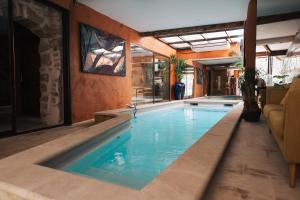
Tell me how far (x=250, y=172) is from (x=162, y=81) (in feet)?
27.7

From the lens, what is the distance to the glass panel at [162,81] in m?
9.81

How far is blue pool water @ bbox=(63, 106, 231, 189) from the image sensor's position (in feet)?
7.06

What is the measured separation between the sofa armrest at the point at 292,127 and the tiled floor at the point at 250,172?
233 mm

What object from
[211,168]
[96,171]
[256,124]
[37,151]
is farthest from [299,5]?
[37,151]

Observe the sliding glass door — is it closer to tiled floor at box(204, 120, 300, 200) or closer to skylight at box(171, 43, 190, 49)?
skylight at box(171, 43, 190, 49)

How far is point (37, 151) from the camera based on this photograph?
6.70 ft

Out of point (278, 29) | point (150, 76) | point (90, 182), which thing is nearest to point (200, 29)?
point (278, 29)

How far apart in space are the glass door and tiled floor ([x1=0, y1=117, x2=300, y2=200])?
1111 mm

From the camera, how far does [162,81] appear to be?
10.0 m

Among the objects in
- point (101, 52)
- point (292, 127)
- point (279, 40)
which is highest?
point (279, 40)

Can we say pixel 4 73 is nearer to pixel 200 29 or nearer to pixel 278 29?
pixel 200 29

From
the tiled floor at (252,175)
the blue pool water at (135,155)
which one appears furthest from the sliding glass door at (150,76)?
the tiled floor at (252,175)

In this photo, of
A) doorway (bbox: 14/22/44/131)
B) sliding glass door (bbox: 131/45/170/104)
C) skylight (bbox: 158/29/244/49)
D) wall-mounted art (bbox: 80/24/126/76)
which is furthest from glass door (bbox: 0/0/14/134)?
skylight (bbox: 158/29/244/49)

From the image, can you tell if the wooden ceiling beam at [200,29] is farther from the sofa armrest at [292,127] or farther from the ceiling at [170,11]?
the sofa armrest at [292,127]
